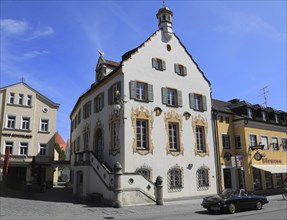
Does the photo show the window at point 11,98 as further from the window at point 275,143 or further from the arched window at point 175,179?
the window at point 275,143

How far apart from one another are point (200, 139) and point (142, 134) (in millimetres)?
6887

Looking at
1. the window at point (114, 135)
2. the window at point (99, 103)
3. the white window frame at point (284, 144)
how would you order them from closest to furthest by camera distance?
the window at point (114, 135) → the window at point (99, 103) → the white window frame at point (284, 144)

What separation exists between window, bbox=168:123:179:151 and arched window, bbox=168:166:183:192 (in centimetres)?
174

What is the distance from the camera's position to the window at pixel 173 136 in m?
24.6

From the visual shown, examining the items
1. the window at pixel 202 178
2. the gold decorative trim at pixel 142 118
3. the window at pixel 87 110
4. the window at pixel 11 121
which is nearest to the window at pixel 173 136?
the gold decorative trim at pixel 142 118

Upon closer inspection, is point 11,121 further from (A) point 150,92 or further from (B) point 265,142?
(B) point 265,142

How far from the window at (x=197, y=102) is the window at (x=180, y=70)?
7.03 feet

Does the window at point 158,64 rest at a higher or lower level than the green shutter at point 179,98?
higher

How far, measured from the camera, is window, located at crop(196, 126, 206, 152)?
26.6 m

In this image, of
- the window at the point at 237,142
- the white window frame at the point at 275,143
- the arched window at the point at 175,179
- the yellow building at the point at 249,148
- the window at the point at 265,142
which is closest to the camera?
the arched window at the point at 175,179

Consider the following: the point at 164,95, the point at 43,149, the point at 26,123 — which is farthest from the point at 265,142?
the point at 26,123

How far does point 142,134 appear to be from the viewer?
75.4 ft

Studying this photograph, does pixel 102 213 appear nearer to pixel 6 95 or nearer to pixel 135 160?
pixel 135 160

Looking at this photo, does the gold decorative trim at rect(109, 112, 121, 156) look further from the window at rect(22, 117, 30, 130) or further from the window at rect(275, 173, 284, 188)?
the window at rect(275, 173, 284, 188)
